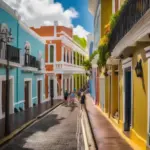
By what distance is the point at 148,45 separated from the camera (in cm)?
724

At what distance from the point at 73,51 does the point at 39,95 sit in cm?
1337

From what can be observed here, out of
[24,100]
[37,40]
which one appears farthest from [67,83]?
[24,100]

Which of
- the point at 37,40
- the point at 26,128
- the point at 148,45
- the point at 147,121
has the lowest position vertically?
the point at 26,128

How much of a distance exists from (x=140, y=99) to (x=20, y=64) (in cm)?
1113

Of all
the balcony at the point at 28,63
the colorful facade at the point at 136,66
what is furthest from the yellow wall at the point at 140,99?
the balcony at the point at 28,63

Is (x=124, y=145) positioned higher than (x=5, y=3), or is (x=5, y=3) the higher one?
(x=5, y=3)

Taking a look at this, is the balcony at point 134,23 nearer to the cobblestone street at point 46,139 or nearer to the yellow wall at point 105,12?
the cobblestone street at point 46,139

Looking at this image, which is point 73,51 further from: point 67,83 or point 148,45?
point 148,45

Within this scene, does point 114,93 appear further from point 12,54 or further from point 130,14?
point 130,14

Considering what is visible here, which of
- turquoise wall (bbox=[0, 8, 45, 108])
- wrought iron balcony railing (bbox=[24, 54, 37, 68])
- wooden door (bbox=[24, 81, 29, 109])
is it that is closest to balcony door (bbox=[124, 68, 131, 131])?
turquoise wall (bbox=[0, 8, 45, 108])

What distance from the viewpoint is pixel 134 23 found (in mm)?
7648

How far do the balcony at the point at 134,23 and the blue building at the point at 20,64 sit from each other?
5.97m

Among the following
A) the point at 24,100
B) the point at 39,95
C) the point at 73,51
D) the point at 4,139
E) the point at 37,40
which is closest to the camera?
the point at 4,139

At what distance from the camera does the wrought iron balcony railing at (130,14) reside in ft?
21.9
